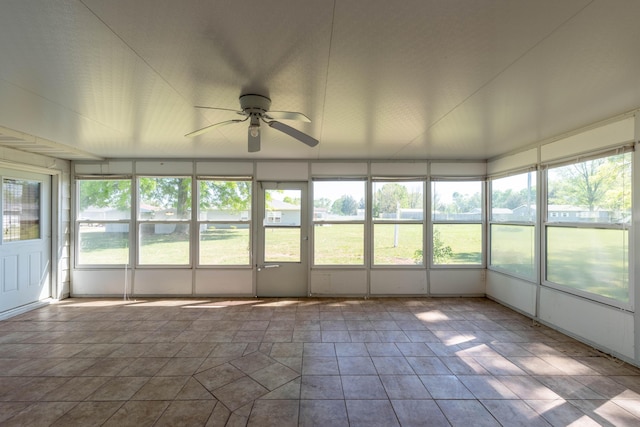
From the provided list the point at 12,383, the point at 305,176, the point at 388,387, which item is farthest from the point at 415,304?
the point at 12,383

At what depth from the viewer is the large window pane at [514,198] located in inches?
163

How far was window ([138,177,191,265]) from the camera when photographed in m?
5.10

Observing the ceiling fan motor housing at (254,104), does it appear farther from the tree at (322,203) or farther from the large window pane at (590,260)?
the large window pane at (590,260)

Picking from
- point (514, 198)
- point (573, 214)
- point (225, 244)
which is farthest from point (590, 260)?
point (225, 244)

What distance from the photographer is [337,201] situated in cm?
522

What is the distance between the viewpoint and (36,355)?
9.71ft

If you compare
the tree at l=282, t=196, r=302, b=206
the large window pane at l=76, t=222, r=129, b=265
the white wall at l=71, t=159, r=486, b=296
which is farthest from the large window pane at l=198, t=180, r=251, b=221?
the large window pane at l=76, t=222, r=129, b=265

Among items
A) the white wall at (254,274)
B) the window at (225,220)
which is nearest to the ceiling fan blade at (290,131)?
the white wall at (254,274)

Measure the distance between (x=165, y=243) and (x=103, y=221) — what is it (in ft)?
3.85

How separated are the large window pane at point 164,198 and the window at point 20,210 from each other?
1433mm

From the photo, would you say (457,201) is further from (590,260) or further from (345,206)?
(590,260)

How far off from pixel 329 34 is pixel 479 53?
0.96 m

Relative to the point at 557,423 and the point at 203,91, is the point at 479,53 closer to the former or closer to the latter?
the point at 203,91

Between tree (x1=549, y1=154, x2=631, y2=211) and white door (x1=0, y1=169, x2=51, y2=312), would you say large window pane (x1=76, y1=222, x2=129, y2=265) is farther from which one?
tree (x1=549, y1=154, x2=631, y2=211)
